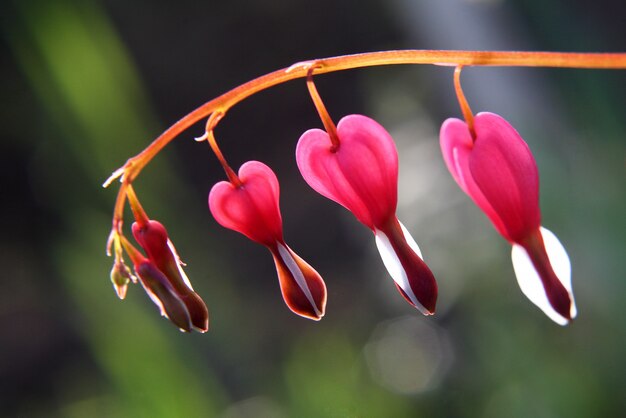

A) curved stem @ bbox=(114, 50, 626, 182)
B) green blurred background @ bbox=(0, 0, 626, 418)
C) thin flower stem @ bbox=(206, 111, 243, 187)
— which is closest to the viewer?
curved stem @ bbox=(114, 50, 626, 182)

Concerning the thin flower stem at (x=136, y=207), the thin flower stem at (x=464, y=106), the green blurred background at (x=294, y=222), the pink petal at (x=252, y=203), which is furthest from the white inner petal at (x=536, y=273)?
the green blurred background at (x=294, y=222)

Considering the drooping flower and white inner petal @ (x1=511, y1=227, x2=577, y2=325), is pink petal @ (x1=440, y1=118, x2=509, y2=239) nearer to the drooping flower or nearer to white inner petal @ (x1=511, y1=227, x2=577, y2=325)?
white inner petal @ (x1=511, y1=227, x2=577, y2=325)

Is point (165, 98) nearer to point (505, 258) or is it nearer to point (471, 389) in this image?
point (505, 258)

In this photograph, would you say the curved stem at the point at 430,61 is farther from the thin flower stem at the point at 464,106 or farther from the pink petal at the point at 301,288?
the pink petal at the point at 301,288

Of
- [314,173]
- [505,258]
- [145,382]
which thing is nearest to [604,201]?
[505,258]

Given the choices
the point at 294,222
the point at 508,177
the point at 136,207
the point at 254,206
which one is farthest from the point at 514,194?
the point at 294,222

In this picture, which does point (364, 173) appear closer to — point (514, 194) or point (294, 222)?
point (514, 194)

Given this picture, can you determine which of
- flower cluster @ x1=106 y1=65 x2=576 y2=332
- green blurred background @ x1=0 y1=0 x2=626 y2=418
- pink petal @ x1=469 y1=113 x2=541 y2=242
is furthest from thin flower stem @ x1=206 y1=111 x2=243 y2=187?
green blurred background @ x1=0 y1=0 x2=626 y2=418
